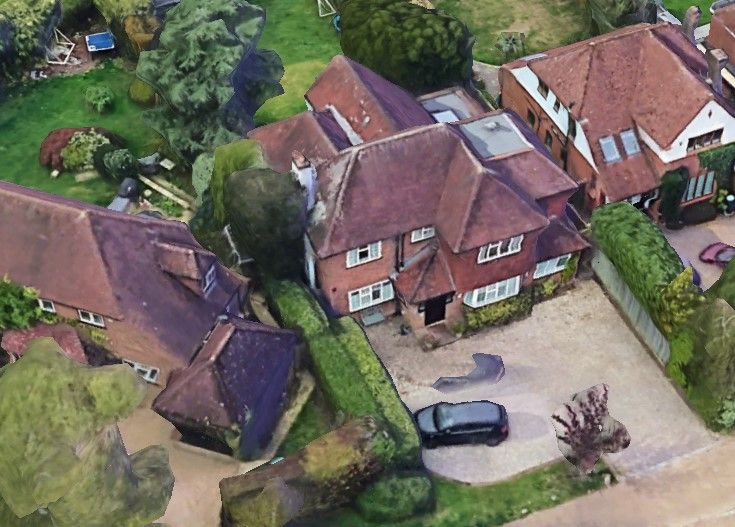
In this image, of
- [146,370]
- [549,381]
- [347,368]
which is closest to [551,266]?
[549,381]

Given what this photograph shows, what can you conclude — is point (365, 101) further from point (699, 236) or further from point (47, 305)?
point (699, 236)

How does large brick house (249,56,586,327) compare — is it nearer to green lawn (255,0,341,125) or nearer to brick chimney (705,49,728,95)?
green lawn (255,0,341,125)

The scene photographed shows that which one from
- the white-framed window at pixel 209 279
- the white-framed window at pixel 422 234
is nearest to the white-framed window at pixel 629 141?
the white-framed window at pixel 422 234

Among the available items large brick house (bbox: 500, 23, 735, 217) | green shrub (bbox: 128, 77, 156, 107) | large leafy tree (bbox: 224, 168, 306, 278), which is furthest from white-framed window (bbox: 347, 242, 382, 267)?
green shrub (bbox: 128, 77, 156, 107)

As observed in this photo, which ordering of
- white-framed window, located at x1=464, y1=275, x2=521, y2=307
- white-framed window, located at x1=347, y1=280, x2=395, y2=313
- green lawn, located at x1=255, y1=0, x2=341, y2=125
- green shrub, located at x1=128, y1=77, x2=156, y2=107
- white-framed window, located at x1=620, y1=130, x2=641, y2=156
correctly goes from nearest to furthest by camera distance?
white-framed window, located at x1=464, y1=275, x2=521, y2=307 → white-framed window, located at x1=347, y1=280, x2=395, y2=313 → white-framed window, located at x1=620, y1=130, x2=641, y2=156 → green shrub, located at x1=128, y1=77, x2=156, y2=107 → green lawn, located at x1=255, y1=0, x2=341, y2=125

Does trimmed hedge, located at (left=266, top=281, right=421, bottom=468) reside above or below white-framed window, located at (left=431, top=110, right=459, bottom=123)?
below
